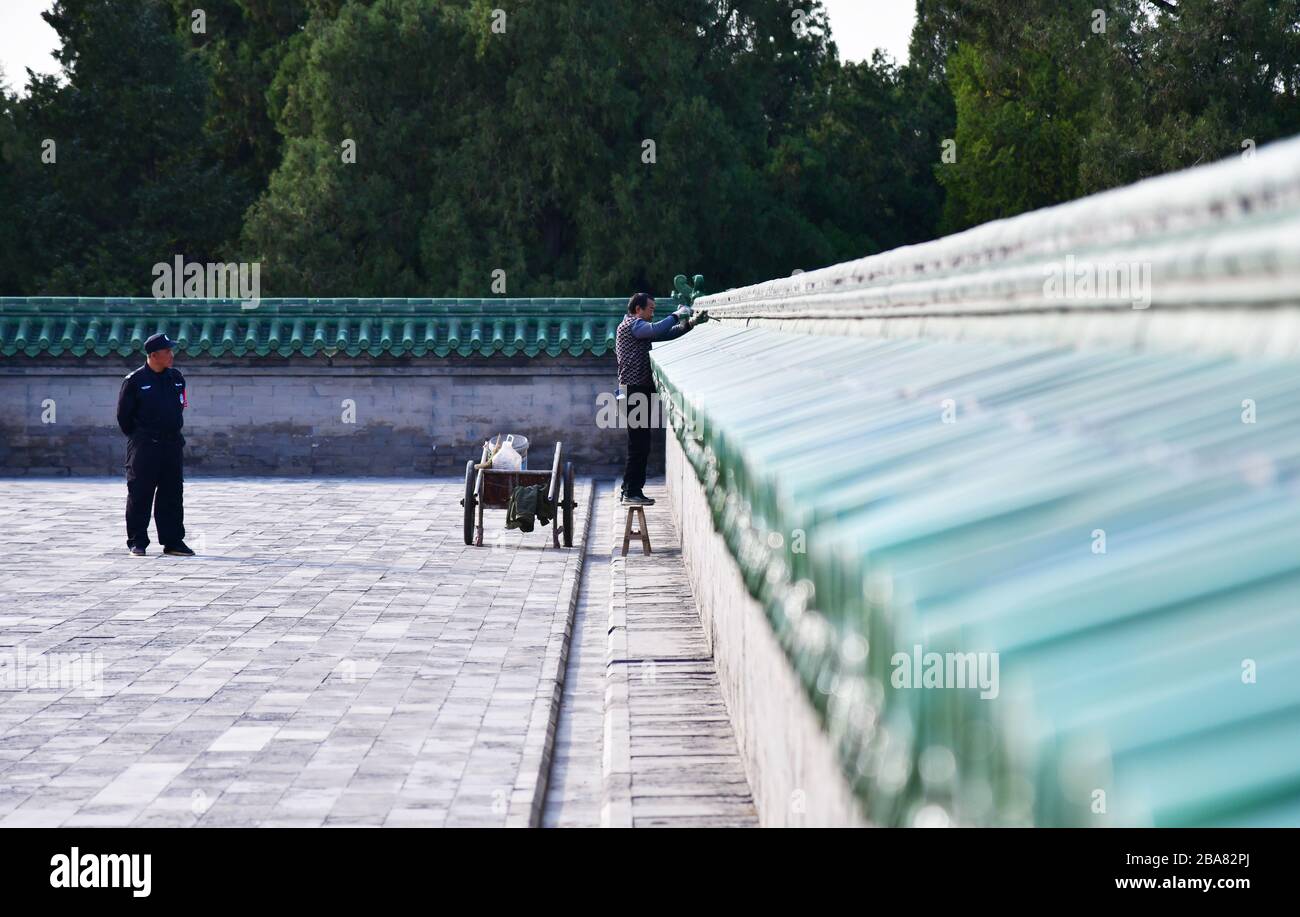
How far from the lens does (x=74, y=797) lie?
528cm

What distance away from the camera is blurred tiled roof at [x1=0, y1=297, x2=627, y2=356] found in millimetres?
18016

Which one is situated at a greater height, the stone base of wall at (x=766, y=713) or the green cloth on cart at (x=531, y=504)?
the stone base of wall at (x=766, y=713)

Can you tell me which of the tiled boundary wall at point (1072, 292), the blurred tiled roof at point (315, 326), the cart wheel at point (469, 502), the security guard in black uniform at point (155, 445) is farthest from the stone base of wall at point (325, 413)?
the tiled boundary wall at point (1072, 292)

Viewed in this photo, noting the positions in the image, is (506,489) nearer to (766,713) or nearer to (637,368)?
(637,368)

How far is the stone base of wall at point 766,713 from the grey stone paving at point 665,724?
0.33 feet

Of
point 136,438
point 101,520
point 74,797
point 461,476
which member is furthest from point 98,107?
point 74,797

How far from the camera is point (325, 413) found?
18.3 m

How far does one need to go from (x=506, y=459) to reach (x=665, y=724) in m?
6.36

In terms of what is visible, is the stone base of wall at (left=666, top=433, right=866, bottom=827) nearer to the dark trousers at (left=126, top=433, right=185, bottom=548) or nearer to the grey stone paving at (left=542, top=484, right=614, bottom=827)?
the grey stone paving at (left=542, top=484, right=614, bottom=827)

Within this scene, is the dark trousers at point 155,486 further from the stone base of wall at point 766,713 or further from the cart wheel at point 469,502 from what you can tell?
the stone base of wall at point 766,713

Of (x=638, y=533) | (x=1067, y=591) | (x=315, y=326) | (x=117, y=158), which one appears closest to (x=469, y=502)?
(x=638, y=533)

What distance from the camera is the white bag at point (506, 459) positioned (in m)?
12.1

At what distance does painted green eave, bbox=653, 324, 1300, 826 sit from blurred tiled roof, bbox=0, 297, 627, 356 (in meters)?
16.1

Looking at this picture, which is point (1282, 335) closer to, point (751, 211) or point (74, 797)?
point (74, 797)
